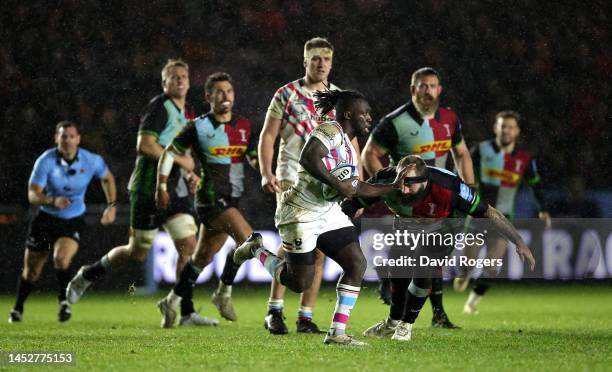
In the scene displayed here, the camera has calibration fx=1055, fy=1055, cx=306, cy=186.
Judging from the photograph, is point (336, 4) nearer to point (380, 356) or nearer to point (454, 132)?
point (454, 132)

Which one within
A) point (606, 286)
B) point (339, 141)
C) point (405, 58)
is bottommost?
point (606, 286)

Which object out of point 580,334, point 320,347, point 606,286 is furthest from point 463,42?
point 320,347

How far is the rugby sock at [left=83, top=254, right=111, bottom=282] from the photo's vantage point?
10.3 meters

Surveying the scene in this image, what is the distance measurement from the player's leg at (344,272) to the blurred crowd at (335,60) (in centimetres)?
1022

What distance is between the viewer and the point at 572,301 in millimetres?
13438

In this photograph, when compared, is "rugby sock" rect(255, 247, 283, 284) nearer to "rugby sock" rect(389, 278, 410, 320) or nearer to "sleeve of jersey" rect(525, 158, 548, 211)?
"rugby sock" rect(389, 278, 410, 320)

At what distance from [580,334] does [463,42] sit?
12050 mm

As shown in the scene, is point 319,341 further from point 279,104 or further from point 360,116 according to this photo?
point 279,104

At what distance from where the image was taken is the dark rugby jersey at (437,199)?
765 cm

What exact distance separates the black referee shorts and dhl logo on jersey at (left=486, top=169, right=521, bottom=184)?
4.82 metres

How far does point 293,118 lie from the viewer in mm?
8664

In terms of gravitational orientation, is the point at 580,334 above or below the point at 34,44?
below

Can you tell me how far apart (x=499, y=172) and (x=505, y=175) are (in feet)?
0.26

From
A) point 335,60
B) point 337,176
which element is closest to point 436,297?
point 337,176
